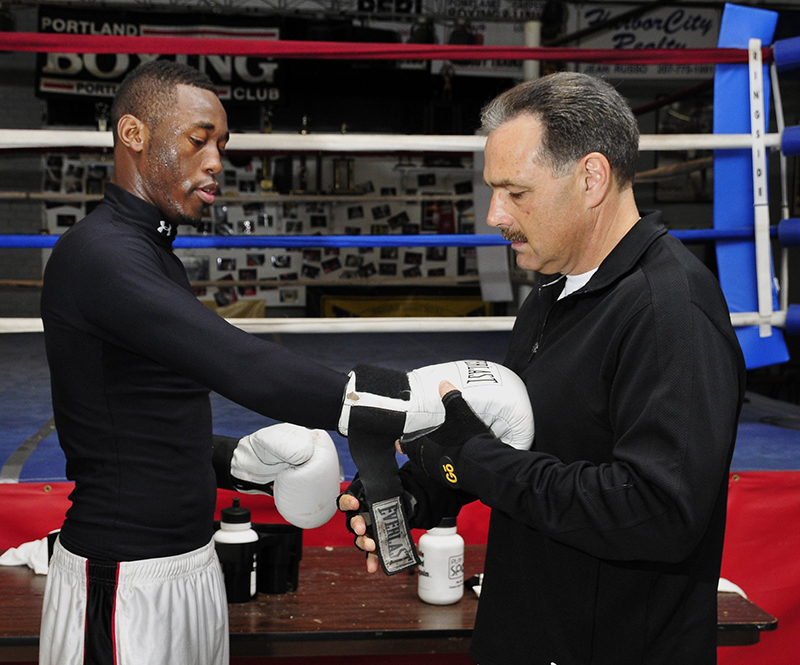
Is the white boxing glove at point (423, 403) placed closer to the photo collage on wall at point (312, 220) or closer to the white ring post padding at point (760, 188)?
the white ring post padding at point (760, 188)

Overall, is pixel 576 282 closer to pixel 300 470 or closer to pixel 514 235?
pixel 514 235

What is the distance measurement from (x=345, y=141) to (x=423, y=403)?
1332 mm

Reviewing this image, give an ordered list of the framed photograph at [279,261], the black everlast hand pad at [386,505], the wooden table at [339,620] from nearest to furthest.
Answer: the black everlast hand pad at [386,505] < the wooden table at [339,620] < the framed photograph at [279,261]

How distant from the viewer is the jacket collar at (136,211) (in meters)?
A: 1.43

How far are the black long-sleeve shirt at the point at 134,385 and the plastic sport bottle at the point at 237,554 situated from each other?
1.04 ft

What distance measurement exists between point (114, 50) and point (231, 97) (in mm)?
5656

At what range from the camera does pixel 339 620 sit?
1.74 meters

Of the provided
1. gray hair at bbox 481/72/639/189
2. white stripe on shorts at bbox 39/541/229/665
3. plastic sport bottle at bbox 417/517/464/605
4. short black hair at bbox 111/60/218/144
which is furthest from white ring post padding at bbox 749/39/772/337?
white stripe on shorts at bbox 39/541/229/665

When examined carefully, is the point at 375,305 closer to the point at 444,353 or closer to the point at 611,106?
the point at 444,353

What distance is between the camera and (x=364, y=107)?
29.6 feet

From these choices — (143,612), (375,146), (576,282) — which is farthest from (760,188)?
(143,612)

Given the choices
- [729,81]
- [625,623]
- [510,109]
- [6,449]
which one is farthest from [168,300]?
[729,81]

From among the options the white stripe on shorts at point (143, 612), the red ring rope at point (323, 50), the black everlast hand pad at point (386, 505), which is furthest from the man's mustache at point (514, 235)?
the red ring rope at point (323, 50)

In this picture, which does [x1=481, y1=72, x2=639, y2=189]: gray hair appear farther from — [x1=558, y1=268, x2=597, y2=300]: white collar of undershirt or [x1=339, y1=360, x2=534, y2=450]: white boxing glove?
[x1=339, y1=360, x2=534, y2=450]: white boxing glove
